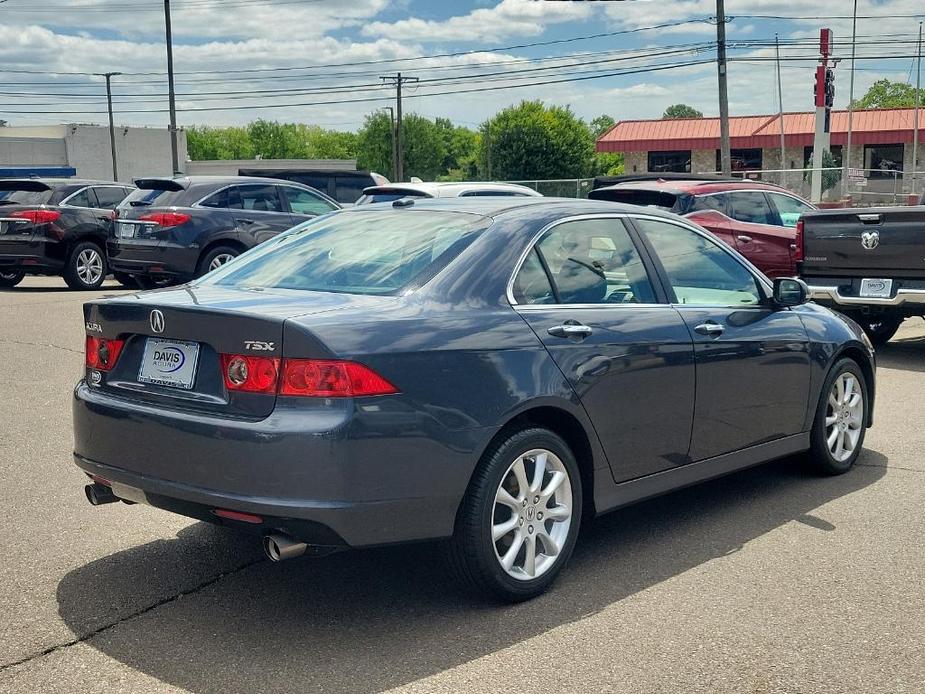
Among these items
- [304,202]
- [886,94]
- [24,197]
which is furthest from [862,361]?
[886,94]

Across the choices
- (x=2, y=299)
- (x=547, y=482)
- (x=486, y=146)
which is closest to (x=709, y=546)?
(x=547, y=482)

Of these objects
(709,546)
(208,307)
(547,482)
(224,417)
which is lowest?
(709,546)

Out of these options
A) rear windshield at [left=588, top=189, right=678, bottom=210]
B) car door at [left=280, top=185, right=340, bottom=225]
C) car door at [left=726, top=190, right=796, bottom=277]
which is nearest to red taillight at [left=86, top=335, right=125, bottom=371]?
rear windshield at [left=588, top=189, right=678, bottom=210]

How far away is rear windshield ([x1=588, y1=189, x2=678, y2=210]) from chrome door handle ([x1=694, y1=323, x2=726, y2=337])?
8196 mm

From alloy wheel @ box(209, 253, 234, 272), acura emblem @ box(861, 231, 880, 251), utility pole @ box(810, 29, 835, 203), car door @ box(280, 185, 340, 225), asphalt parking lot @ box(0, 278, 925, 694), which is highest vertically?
utility pole @ box(810, 29, 835, 203)

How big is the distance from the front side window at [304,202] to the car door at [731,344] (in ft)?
38.1

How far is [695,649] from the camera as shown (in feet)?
13.5

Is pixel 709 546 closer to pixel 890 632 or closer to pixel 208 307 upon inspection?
pixel 890 632

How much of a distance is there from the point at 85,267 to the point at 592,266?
593 inches

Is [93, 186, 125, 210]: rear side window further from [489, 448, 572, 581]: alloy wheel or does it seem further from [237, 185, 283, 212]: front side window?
[489, 448, 572, 581]: alloy wheel

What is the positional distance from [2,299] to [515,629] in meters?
14.6

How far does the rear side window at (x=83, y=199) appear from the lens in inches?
744

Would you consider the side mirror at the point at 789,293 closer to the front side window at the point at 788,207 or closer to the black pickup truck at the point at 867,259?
the black pickup truck at the point at 867,259

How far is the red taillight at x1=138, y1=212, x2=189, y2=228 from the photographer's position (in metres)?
15.8
